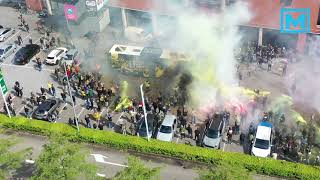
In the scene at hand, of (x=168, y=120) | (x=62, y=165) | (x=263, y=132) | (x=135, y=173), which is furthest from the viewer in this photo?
(x=168, y=120)

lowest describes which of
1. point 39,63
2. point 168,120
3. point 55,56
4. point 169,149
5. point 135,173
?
point 169,149

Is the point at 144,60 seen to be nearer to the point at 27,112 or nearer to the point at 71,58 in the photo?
the point at 71,58

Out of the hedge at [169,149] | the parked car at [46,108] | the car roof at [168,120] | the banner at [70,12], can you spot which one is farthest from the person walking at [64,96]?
the banner at [70,12]

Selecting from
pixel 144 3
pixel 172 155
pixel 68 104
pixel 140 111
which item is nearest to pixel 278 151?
pixel 172 155

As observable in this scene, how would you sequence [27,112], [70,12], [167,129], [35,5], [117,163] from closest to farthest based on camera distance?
1. [117,163]
2. [167,129]
3. [27,112]
4. [70,12]
5. [35,5]

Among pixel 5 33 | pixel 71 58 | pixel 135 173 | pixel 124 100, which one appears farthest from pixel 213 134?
pixel 5 33

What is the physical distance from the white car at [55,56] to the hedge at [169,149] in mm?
9846

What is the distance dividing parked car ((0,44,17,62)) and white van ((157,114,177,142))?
21.8 meters

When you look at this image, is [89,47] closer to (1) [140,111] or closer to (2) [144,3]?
(2) [144,3]

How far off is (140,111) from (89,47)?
13.7 metres

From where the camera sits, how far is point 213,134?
3694 cm

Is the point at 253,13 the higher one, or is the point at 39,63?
the point at 253,13

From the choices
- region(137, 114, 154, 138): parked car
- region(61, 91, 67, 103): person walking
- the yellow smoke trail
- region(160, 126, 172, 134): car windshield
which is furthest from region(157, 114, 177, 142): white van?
region(61, 91, 67, 103): person walking

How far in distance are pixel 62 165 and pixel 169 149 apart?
9455 millimetres
